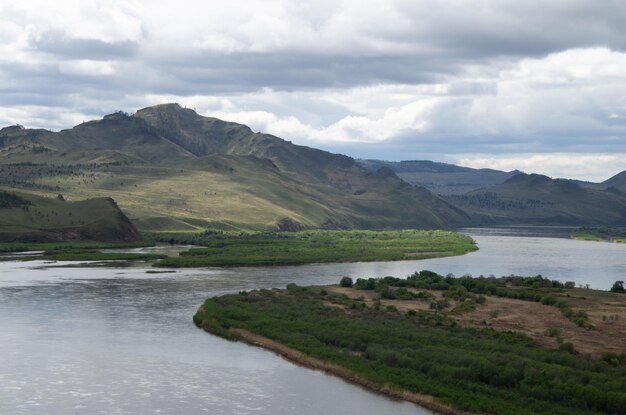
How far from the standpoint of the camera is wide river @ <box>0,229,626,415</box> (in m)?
53.0

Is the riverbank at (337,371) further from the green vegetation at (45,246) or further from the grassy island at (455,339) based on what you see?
the green vegetation at (45,246)

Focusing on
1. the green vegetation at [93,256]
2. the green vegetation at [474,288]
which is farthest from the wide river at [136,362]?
the green vegetation at [93,256]

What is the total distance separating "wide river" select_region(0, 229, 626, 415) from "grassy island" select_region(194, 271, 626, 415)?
2.76 m

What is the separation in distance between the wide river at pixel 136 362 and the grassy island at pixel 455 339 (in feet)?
9.05

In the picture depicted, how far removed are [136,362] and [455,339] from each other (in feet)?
85.7

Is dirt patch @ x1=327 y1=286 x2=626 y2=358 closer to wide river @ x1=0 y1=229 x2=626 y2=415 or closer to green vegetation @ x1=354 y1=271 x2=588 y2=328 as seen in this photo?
green vegetation @ x1=354 y1=271 x2=588 y2=328

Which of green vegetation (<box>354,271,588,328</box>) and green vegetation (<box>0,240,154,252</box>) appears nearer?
green vegetation (<box>354,271,588,328</box>)

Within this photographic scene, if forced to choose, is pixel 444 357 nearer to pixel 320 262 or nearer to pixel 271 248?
pixel 320 262

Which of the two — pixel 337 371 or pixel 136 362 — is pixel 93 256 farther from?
pixel 337 371

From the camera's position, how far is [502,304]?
101000mm

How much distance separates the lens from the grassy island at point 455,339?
5238 cm

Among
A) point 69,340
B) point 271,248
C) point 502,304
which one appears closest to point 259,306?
point 69,340

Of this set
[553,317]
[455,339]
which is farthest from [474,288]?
[455,339]

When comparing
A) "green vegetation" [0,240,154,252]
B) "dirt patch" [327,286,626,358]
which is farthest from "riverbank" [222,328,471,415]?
"green vegetation" [0,240,154,252]
